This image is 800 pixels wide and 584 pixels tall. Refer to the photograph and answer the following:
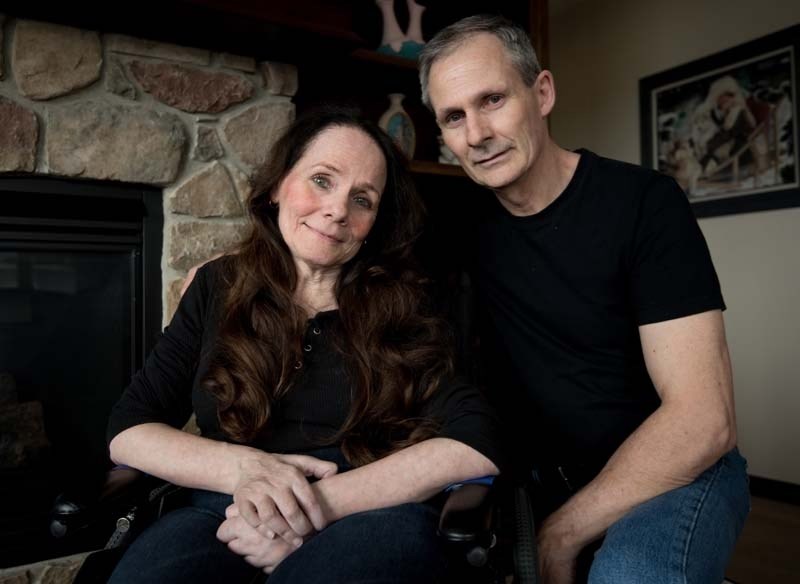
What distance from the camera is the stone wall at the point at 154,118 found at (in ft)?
5.62

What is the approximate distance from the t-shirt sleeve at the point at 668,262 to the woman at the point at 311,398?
1.33 feet

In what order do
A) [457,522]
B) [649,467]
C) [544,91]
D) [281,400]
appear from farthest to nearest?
[544,91] → [281,400] → [649,467] → [457,522]

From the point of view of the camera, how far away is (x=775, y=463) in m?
3.15

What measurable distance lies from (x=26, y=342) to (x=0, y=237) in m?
0.31

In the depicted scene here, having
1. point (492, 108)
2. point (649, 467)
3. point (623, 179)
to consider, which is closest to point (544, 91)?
point (492, 108)

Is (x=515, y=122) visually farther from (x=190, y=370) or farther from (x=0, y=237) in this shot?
(x=0, y=237)

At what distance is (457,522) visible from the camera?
0.96 metres

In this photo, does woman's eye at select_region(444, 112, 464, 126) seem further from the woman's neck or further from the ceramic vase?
the ceramic vase

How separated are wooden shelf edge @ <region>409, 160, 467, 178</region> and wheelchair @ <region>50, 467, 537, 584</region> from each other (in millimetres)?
1441

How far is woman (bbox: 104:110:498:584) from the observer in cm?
109

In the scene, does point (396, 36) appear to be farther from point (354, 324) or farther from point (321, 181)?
point (354, 324)

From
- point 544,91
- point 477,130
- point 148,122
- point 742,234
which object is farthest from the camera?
point 742,234

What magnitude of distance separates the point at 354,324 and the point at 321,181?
1.00 ft

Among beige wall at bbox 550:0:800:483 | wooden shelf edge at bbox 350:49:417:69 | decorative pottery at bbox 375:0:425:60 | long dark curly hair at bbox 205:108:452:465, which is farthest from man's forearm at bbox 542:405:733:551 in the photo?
beige wall at bbox 550:0:800:483
